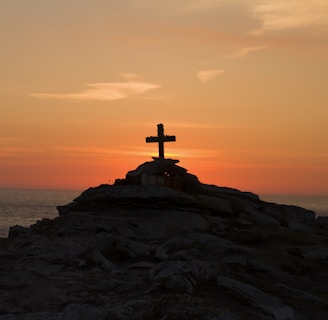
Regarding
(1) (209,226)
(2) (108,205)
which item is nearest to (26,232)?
(2) (108,205)

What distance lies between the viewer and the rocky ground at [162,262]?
12.4m

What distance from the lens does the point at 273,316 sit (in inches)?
482

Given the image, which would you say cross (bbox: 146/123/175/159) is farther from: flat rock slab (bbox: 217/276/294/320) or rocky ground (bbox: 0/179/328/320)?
flat rock slab (bbox: 217/276/294/320)

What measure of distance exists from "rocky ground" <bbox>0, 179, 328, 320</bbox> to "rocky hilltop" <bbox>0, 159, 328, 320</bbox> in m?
0.04

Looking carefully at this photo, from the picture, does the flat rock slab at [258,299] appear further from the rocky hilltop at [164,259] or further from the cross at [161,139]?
the cross at [161,139]

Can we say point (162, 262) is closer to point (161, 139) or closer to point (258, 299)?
point (258, 299)

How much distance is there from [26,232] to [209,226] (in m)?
8.76

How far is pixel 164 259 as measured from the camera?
1706 cm

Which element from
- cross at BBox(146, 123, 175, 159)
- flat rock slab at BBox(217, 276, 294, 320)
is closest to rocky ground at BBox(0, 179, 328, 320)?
flat rock slab at BBox(217, 276, 294, 320)

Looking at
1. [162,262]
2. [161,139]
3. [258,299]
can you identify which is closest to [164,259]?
[162,262]

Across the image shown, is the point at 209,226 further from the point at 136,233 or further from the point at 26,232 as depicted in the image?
the point at 26,232

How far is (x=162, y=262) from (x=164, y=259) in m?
1.95

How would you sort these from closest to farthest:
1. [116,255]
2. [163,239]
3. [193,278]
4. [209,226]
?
[193,278] < [116,255] < [163,239] < [209,226]

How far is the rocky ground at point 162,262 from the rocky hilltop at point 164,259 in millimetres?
36
